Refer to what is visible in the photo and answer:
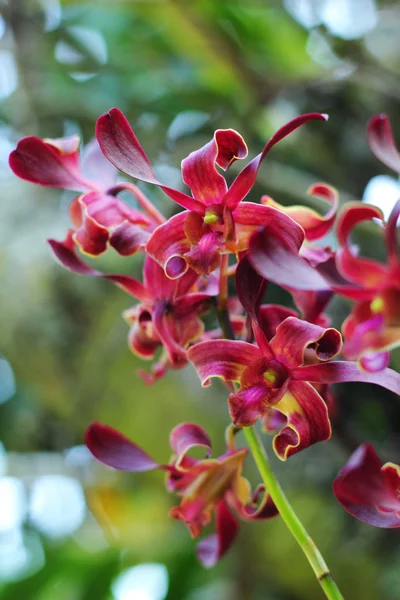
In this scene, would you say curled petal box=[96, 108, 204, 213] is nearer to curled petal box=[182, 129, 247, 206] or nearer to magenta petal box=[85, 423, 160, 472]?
curled petal box=[182, 129, 247, 206]

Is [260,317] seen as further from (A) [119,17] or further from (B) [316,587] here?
(A) [119,17]

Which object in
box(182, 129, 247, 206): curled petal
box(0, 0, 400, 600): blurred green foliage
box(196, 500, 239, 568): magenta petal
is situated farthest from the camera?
box(0, 0, 400, 600): blurred green foliage

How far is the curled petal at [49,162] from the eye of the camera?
0.39m

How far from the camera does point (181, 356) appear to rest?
38 cm

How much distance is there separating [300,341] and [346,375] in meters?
0.03

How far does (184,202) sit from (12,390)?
1.37 meters

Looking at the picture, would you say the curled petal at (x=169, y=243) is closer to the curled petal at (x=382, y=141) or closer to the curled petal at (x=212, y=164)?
the curled petal at (x=212, y=164)

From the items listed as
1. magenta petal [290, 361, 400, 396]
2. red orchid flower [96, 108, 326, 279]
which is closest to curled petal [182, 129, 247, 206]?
red orchid flower [96, 108, 326, 279]

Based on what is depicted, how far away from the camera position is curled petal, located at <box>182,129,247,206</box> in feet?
1.06

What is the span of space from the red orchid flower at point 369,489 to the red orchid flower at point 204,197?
Result: 0.13m

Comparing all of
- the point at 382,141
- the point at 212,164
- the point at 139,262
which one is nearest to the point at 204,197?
the point at 212,164

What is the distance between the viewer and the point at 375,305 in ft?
0.76

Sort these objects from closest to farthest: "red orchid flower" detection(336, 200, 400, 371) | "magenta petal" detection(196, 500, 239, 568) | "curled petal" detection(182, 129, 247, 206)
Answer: "red orchid flower" detection(336, 200, 400, 371) → "curled petal" detection(182, 129, 247, 206) → "magenta petal" detection(196, 500, 239, 568)

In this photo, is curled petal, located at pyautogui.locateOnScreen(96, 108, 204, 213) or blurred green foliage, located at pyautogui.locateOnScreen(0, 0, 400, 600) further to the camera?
blurred green foliage, located at pyautogui.locateOnScreen(0, 0, 400, 600)
